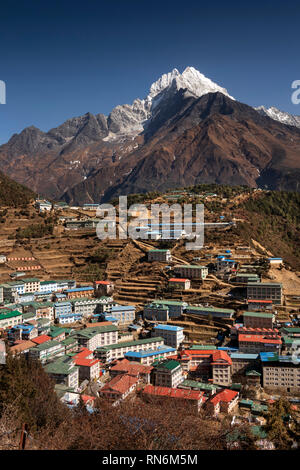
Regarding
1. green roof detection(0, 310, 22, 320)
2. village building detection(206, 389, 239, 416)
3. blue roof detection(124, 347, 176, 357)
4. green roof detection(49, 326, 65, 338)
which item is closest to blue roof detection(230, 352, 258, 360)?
village building detection(206, 389, 239, 416)

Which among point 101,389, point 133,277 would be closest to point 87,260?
point 133,277

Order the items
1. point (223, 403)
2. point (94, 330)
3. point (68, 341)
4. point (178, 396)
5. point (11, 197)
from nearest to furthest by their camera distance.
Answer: point (178, 396)
point (223, 403)
point (68, 341)
point (94, 330)
point (11, 197)

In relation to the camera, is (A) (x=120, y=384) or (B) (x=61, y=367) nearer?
(A) (x=120, y=384)

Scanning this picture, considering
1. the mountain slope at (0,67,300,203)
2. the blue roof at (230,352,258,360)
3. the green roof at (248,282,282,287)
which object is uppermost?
the mountain slope at (0,67,300,203)

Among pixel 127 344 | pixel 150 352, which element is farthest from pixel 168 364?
pixel 127 344

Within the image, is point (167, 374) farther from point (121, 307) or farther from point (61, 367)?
point (121, 307)

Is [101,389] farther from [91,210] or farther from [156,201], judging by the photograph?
[91,210]

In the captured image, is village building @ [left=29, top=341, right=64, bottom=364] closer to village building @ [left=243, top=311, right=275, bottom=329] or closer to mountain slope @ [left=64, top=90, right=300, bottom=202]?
village building @ [left=243, top=311, right=275, bottom=329]
